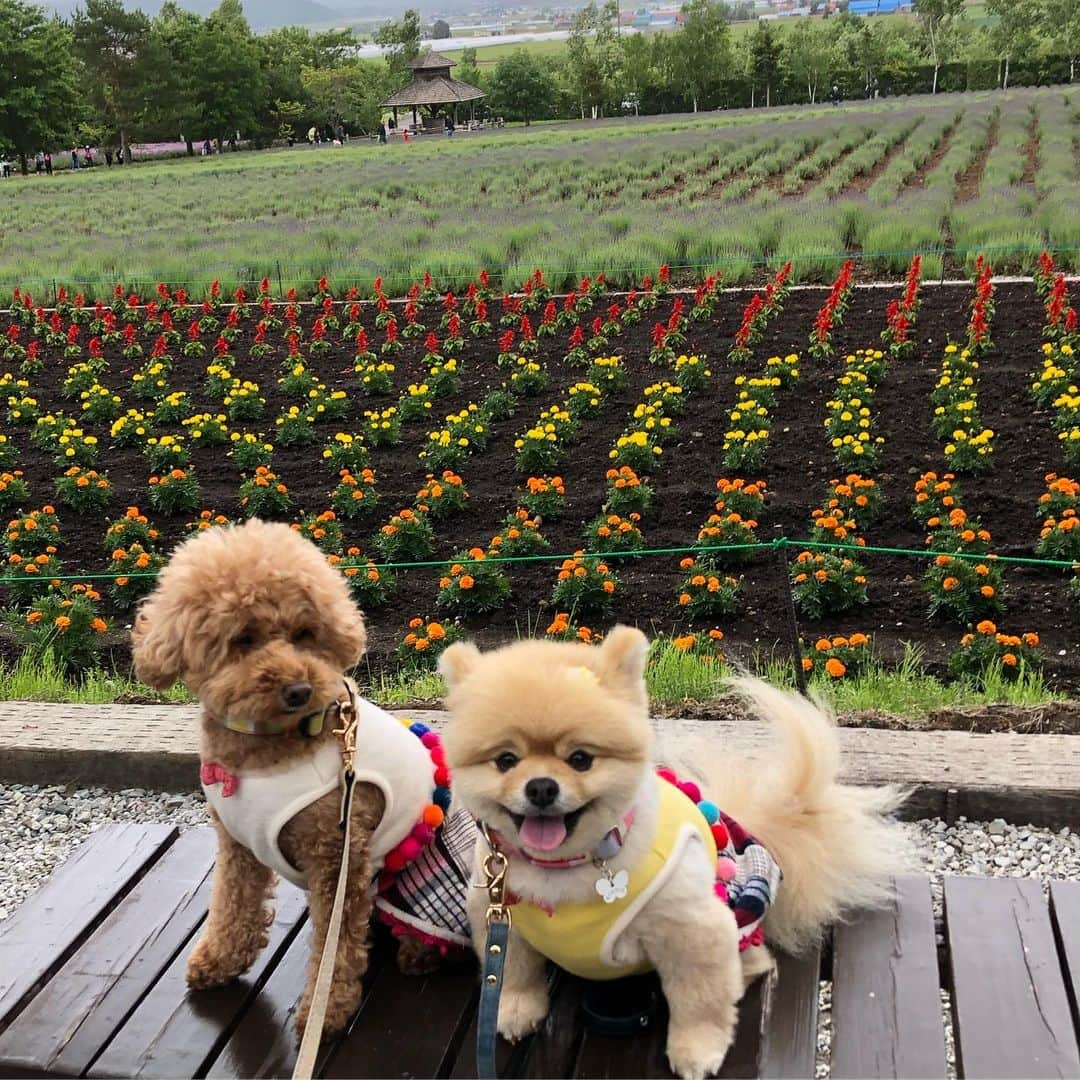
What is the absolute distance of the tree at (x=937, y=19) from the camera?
61.9 meters

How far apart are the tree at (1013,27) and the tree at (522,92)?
93.6ft

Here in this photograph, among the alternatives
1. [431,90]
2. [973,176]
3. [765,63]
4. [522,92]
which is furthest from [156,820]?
[522,92]

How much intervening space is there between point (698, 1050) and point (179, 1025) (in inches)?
43.9

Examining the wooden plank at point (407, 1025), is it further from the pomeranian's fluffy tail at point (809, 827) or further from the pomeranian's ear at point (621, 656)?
the pomeranian's ear at point (621, 656)

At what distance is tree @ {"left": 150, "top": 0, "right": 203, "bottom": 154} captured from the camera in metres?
58.5

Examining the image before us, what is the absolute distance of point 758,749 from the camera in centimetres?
318

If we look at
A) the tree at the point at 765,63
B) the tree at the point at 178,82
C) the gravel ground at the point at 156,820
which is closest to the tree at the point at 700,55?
the tree at the point at 765,63

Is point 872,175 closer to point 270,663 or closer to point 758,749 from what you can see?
point 758,749

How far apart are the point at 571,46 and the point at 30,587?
255 feet

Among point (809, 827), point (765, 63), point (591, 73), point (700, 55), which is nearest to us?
point (809, 827)

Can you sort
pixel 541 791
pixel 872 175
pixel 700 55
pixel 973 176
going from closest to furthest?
pixel 541 791 → pixel 973 176 → pixel 872 175 → pixel 700 55

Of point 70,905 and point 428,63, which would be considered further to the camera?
point 428,63

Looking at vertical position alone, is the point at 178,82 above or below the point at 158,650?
above

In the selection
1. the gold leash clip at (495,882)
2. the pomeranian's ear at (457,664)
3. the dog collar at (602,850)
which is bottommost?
the gold leash clip at (495,882)
